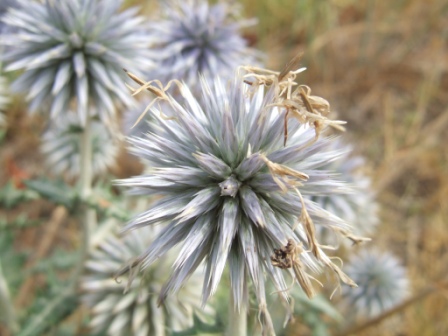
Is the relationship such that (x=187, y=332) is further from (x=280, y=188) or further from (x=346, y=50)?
(x=346, y=50)

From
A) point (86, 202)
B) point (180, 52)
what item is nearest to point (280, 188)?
point (86, 202)

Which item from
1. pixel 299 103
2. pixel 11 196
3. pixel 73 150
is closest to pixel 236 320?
pixel 299 103

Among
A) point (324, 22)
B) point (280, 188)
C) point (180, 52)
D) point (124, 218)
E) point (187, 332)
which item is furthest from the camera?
point (324, 22)

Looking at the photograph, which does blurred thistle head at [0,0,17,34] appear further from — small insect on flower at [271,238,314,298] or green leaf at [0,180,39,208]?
small insect on flower at [271,238,314,298]

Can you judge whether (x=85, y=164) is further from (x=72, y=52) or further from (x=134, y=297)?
(x=134, y=297)

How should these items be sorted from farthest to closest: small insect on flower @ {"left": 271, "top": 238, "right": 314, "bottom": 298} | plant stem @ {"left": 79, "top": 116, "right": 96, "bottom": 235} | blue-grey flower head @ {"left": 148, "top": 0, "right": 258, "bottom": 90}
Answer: blue-grey flower head @ {"left": 148, "top": 0, "right": 258, "bottom": 90}, plant stem @ {"left": 79, "top": 116, "right": 96, "bottom": 235}, small insect on flower @ {"left": 271, "top": 238, "right": 314, "bottom": 298}

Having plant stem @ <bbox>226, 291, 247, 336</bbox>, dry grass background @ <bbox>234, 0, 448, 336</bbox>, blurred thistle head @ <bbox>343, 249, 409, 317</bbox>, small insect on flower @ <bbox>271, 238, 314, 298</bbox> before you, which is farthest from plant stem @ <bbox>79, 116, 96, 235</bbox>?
dry grass background @ <bbox>234, 0, 448, 336</bbox>
